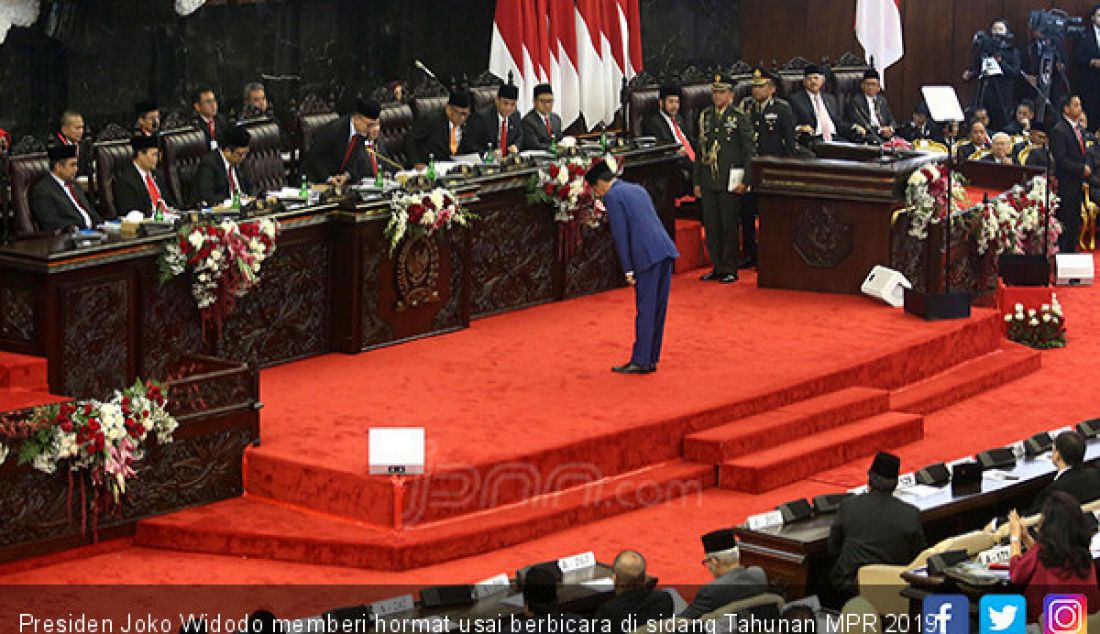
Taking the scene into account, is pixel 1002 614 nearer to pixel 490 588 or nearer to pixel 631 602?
pixel 631 602

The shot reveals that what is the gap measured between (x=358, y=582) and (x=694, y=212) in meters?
6.78

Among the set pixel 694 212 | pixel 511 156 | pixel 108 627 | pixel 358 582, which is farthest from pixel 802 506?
pixel 694 212

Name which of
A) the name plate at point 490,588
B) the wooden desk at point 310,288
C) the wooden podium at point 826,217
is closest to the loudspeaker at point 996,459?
the name plate at point 490,588

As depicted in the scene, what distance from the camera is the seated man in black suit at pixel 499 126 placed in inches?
590

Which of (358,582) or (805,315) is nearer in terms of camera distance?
(358,582)

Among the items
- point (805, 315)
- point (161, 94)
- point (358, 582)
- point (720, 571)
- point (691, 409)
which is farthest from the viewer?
point (161, 94)

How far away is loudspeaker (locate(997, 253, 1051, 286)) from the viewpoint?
49.3 ft

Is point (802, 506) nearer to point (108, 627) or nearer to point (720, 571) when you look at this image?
point (720, 571)

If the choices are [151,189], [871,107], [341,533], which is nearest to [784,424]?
[341,533]

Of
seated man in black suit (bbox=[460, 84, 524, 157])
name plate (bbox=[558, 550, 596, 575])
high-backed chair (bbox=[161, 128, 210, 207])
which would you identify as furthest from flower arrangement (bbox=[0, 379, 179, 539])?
seated man in black suit (bbox=[460, 84, 524, 157])

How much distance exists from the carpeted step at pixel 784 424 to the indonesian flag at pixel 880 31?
8.77m

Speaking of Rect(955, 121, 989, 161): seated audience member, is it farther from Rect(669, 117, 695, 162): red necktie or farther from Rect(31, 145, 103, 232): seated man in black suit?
Rect(31, 145, 103, 232): seated man in black suit

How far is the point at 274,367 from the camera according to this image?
12.4m

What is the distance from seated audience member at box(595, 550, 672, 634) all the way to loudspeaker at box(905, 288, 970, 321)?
630cm
